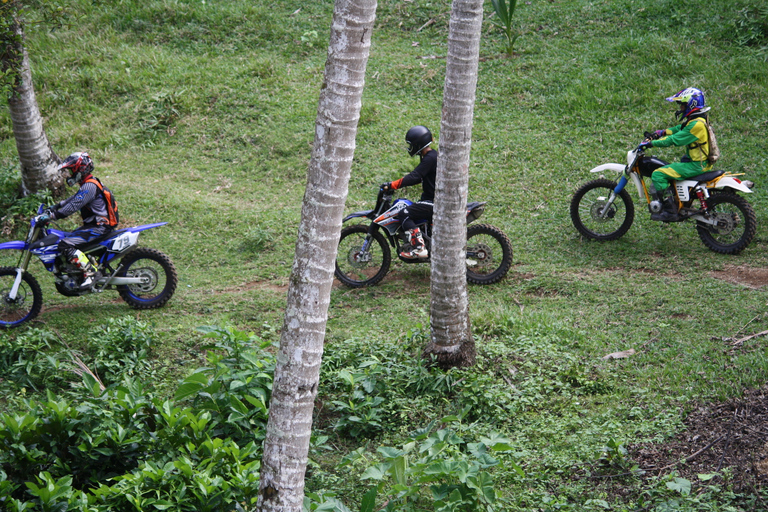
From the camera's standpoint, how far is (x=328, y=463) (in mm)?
4742

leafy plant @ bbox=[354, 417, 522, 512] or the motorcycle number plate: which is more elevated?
the motorcycle number plate

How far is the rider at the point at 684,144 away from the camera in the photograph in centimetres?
775

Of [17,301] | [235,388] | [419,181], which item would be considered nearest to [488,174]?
[419,181]

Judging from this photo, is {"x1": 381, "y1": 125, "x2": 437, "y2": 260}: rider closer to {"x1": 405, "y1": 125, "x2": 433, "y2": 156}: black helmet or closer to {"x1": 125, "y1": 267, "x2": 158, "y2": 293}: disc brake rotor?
{"x1": 405, "y1": 125, "x2": 433, "y2": 156}: black helmet

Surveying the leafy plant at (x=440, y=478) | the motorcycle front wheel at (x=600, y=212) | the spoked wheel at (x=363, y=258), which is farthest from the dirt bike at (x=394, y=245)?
the leafy plant at (x=440, y=478)

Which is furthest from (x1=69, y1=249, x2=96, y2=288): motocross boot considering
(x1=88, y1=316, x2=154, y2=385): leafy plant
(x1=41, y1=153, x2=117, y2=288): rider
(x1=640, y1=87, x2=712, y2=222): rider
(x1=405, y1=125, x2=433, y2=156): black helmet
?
(x1=640, y1=87, x2=712, y2=222): rider

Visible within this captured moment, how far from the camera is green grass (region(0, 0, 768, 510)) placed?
5184 mm

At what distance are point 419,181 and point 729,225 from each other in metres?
3.95

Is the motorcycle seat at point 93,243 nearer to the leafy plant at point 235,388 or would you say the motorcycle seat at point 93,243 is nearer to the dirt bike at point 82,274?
the dirt bike at point 82,274

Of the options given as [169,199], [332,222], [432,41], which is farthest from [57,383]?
[432,41]

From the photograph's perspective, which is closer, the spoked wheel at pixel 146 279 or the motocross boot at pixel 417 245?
the spoked wheel at pixel 146 279

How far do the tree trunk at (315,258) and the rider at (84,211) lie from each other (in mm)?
5131

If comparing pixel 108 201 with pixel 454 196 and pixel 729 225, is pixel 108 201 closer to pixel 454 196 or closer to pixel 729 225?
pixel 454 196

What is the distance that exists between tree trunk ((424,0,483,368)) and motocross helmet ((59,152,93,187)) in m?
4.61
